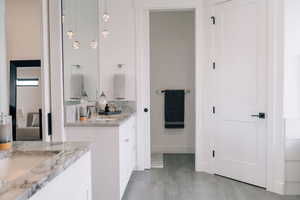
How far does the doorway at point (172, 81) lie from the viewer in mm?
5551

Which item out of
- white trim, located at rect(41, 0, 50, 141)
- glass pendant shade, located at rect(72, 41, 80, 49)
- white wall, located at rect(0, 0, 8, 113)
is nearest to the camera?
white wall, located at rect(0, 0, 8, 113)

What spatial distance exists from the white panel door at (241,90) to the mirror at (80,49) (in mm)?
1762

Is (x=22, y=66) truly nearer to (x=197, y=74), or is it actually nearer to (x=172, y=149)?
(x=197, y=74)

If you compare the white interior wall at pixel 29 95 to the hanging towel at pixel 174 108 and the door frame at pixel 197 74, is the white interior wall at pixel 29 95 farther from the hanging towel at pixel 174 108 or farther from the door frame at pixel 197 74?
the hanging towel at pixel 174 108

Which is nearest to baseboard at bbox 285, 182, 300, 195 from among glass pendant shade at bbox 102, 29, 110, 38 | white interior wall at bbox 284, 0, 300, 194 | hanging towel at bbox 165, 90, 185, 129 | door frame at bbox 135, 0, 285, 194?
white interior wall at bbox 284, 0, 300, 194

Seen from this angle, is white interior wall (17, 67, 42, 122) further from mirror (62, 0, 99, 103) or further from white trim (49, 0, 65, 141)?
mirror (62, 0, 99, 103)

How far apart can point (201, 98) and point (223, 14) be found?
1207 millimetres

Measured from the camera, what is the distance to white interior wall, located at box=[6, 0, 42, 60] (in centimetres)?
196

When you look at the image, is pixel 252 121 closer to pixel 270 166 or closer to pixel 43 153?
pixel 270 166

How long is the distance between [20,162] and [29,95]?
0.91 metres

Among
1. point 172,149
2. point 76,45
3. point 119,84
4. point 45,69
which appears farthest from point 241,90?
point 45,69

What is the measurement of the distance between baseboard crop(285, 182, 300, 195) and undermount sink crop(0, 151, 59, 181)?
2.84 meters

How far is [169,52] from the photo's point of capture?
560 cm

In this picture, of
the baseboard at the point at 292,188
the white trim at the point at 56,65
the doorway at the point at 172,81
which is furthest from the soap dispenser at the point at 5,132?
the doorway at the point at 172,81
